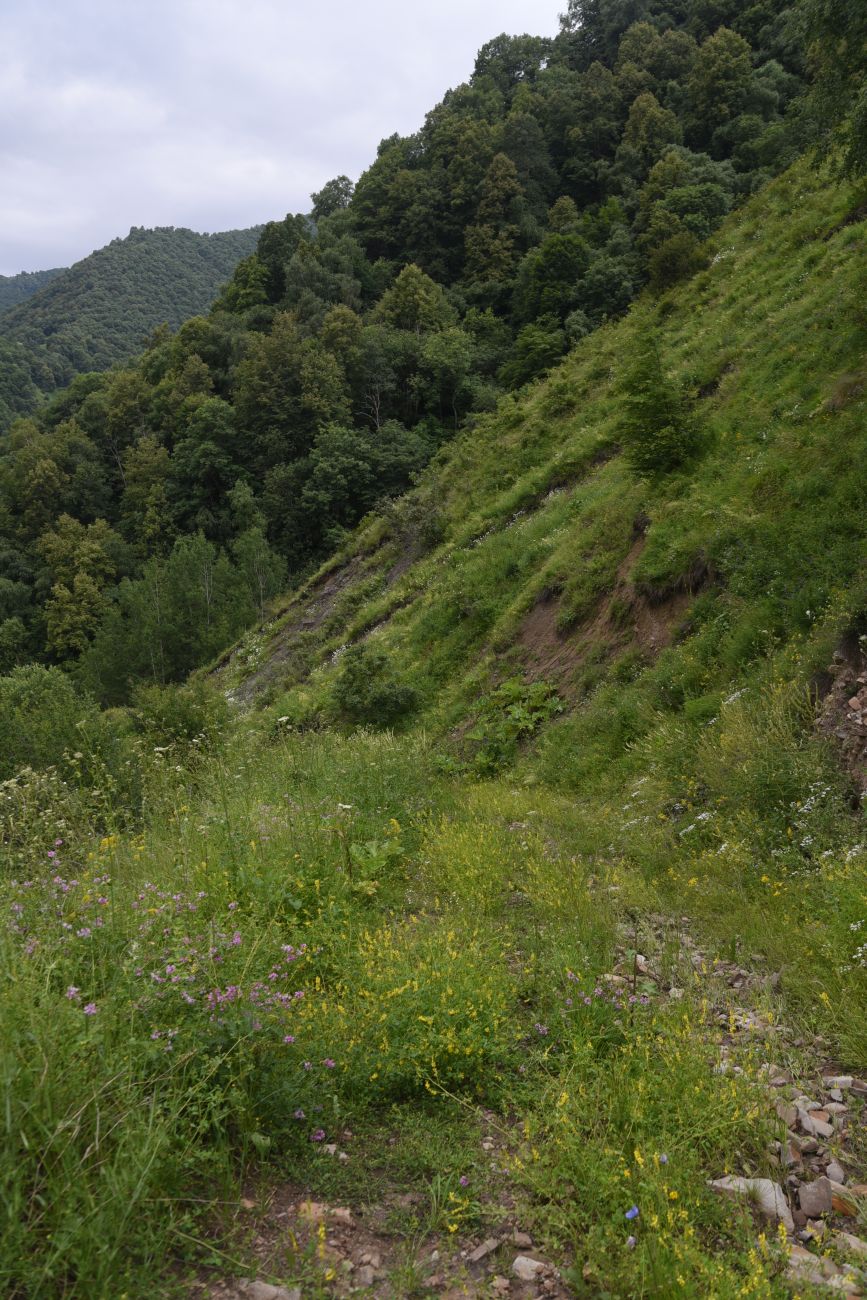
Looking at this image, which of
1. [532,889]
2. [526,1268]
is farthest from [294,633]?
[526,1268]

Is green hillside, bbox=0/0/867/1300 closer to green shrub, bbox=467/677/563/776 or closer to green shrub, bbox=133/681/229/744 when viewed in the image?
green shrub, bbox=467/677/563/776

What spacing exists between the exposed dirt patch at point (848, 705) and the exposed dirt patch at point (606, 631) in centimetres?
287

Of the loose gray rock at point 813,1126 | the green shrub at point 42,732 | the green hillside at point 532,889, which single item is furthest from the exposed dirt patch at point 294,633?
the loose gray rock at point 813,1126

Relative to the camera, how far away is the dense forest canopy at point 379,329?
3988cm

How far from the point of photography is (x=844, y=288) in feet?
35.2

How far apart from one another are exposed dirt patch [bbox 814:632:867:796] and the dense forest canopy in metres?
26.4

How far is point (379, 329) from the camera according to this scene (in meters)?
45.7

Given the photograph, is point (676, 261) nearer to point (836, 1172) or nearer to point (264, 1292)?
point (836, 1172)

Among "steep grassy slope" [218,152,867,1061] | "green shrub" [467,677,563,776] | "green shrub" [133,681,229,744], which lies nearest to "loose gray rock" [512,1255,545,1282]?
"steep grassy slope" [218,152,867,1061]

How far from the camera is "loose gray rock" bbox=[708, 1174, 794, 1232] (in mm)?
2621

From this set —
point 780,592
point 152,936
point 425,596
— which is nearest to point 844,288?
point 780,592

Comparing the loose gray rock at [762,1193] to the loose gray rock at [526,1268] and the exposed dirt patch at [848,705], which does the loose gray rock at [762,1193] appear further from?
the exposed dirt patch at [848,705]

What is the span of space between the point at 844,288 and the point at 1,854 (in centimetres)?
1279

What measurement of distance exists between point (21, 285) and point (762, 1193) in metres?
238
